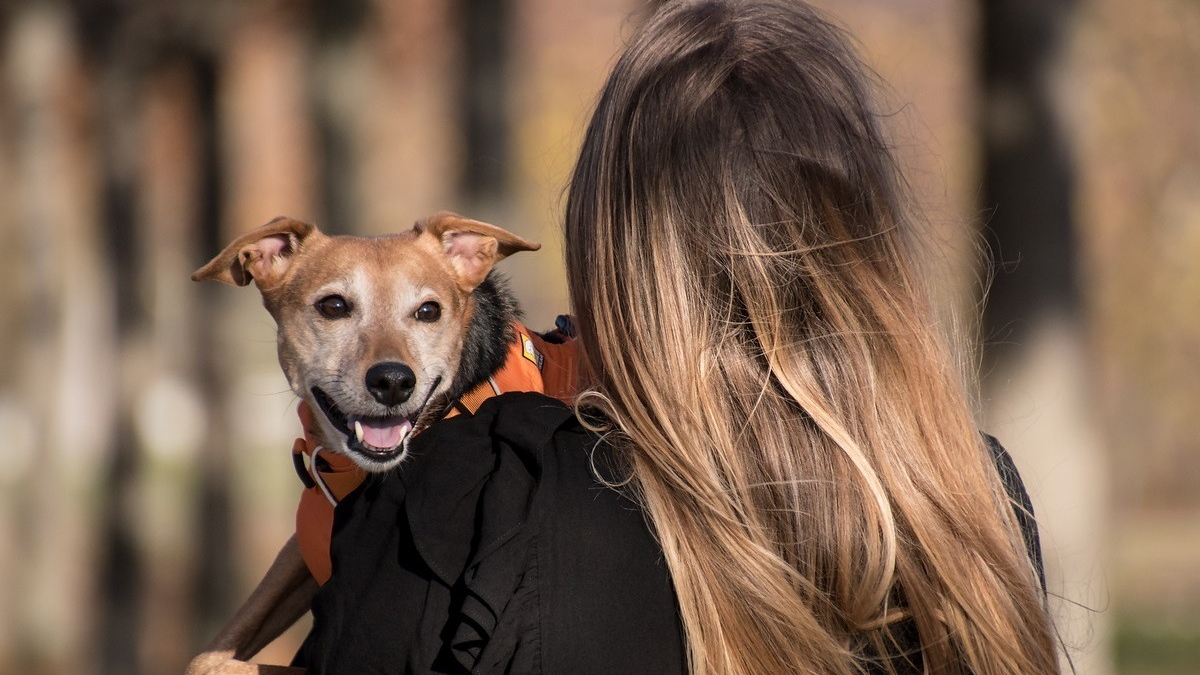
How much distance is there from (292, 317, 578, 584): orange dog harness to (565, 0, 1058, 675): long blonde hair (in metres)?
0.48

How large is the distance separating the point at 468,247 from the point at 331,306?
0.41 m

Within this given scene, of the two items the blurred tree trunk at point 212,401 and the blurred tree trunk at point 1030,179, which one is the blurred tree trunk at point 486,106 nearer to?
the blurred tree trunk at point 212,401

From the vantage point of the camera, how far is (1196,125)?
42.7 ft

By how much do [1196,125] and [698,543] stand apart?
12.4m

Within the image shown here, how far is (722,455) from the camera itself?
2.22 m

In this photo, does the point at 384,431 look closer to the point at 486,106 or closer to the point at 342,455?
the point at 342,455

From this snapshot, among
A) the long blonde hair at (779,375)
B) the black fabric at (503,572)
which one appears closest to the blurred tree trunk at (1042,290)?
the long blonde hair at (779,375)

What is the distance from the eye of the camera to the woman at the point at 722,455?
2090 millimetres

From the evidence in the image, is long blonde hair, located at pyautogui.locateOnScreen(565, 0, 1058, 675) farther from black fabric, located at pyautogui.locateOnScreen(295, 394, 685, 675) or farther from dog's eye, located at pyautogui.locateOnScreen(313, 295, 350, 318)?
dog's eye, located at pyautogui.locateOnScreen(313, 295, 350, 318)

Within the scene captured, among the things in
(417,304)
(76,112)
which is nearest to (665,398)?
(417,304)

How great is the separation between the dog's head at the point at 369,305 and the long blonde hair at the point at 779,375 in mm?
858

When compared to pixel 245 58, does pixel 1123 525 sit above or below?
below

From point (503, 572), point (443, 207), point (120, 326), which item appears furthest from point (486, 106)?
point (503, 572)

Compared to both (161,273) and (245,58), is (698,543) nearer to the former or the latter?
(245,58)
